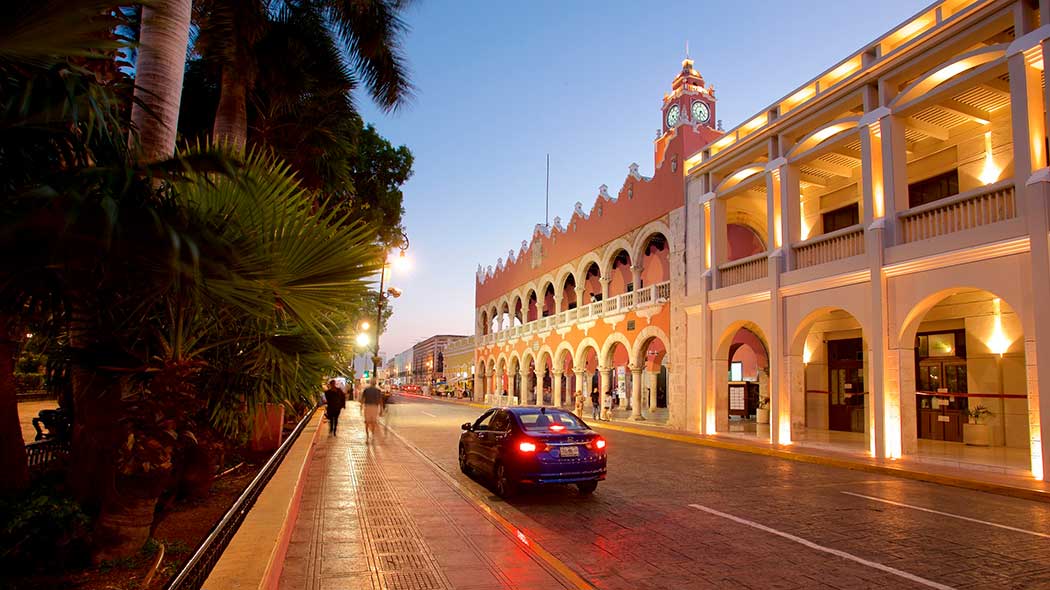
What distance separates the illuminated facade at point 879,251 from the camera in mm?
12859

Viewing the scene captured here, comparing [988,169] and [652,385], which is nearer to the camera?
[988,169]

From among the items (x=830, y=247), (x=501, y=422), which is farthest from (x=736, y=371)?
(x=501, y=422)

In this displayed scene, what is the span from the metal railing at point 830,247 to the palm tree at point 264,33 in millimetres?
11972

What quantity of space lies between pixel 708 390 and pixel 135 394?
19291 mm

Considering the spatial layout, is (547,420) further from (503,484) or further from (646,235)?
(646,235)

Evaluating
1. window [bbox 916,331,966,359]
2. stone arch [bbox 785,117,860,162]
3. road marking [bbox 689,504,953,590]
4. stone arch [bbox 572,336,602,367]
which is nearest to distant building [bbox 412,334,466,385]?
stone arch [bbox 572,336,602,367]

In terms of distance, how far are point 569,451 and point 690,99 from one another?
144ft

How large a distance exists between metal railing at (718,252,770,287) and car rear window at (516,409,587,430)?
11.5 m

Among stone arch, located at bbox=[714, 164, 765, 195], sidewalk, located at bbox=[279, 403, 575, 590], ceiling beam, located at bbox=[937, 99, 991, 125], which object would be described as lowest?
sidewalk, located at bbox=[279, 403, 575, 590]

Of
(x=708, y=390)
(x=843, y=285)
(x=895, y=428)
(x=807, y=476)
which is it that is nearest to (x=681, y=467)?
(x=807, y=476)

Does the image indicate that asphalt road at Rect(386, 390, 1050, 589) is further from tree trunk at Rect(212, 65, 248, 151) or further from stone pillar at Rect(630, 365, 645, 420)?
stone pillar at Rect(630, 365, 645, 420)

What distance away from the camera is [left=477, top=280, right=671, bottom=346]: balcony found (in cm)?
2600

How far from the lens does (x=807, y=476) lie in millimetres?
12500

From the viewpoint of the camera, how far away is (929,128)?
1675cm
